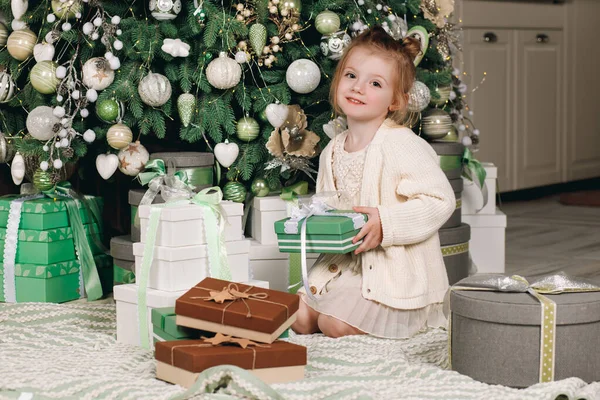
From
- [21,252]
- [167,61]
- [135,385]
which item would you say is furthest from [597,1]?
[135,385]

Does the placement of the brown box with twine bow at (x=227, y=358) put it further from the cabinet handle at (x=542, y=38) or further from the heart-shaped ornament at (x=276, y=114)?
the cabinet handle at (x=542, y=38)

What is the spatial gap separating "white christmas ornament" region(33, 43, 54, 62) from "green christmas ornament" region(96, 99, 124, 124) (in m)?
0.18

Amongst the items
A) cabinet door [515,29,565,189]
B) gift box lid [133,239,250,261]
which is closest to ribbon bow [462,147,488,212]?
gift box lid [133,239,250,261]

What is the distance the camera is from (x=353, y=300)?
7.11 ft

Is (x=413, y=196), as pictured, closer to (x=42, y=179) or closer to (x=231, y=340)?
(x=231, y=340)

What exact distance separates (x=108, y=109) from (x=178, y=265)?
0.57m

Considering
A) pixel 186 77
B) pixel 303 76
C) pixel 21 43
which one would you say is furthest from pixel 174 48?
pixel 21 43

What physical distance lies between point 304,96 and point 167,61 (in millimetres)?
363

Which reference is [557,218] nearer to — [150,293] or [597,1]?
[597,1]

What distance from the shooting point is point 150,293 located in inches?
81.0

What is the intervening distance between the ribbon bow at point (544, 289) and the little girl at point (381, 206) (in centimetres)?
30

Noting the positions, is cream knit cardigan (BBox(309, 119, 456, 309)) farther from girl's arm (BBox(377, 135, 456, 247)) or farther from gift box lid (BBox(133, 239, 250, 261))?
gift box lid (BBox(133, 239, 250, 261))

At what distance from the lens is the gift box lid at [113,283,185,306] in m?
2.04

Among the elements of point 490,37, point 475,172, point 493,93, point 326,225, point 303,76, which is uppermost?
point 490,37
